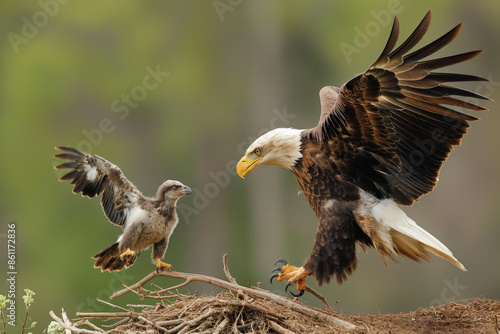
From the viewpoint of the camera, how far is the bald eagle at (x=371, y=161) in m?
2.81

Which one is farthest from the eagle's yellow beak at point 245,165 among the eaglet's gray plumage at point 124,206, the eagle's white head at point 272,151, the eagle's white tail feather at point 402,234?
the eagle's white tail feather at point 402,234

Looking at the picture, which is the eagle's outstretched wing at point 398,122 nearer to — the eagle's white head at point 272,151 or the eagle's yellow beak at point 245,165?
the eagle's white head at point 272,151

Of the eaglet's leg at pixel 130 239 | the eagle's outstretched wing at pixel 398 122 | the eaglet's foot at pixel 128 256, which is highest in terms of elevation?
the eagle's outstretched wing at pixel 398 122

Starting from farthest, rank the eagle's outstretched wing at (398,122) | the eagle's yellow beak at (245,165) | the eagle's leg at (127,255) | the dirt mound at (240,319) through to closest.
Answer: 1. the eagle's yellow beak at (245,165)
2. the eagle's leg at (127,255)
3. the eagle's outstretched wing at (398,122)
4. the dirt mound at (240,319)

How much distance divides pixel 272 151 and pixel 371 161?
538mm

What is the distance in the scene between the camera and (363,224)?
3010 millimetres

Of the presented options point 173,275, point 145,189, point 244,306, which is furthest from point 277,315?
point 145,189

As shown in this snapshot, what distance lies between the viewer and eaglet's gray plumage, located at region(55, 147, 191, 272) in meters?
2.86

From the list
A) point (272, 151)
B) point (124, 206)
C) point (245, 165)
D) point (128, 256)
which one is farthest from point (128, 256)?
point (272, 151)

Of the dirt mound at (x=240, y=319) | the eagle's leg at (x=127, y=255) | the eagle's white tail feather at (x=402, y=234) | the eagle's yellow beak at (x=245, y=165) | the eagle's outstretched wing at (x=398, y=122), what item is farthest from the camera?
the eagle's yellow beak at (x=245, y=165)

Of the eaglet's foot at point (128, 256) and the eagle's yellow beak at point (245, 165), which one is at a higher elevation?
the eagle's yellow beak at point (245, 165)

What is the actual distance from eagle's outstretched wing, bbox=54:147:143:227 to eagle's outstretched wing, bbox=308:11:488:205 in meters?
1.04

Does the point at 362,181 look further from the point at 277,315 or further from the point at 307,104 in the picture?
the point at 307,104

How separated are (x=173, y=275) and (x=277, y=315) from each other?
0.55 m
